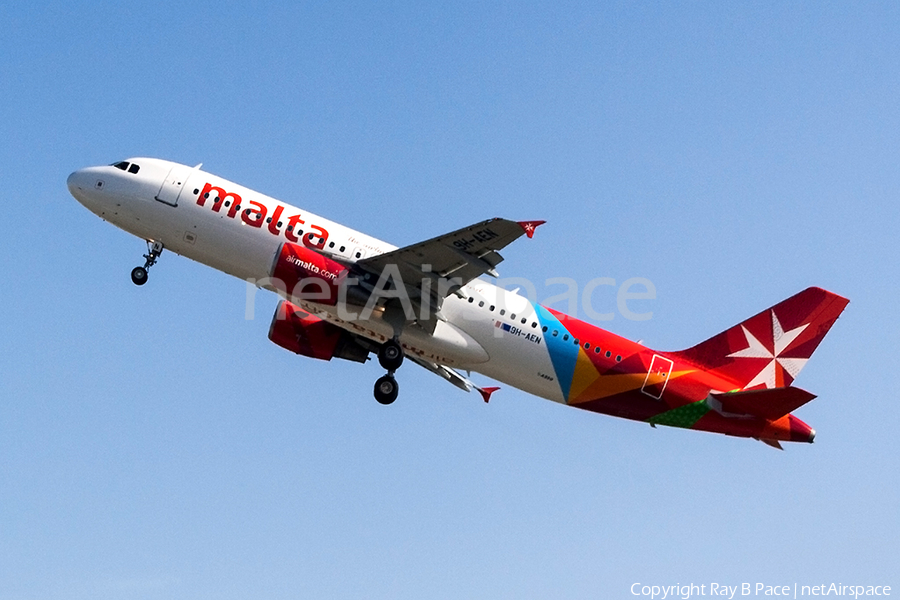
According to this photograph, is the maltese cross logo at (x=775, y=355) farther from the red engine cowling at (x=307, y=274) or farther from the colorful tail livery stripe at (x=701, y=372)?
the red engine cowling at (x=307, y=274)

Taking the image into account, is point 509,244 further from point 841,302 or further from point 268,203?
point 841,302

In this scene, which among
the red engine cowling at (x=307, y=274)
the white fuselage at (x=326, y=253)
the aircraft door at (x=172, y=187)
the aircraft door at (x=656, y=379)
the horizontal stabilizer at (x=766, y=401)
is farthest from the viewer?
the aircraft door at (x=172, y=187)

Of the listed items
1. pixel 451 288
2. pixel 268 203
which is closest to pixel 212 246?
pixel 268 203

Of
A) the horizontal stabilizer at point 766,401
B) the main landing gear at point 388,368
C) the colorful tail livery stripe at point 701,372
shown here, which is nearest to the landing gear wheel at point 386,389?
the main landing gear at point 388,368

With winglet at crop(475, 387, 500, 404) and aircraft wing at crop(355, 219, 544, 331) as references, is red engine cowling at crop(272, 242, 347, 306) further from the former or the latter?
winglet at crop(475, 387, 500, 404)

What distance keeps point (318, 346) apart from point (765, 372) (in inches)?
593

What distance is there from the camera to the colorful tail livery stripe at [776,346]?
38312 millimetres

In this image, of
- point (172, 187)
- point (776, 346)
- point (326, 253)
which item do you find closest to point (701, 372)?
point (776, 346)

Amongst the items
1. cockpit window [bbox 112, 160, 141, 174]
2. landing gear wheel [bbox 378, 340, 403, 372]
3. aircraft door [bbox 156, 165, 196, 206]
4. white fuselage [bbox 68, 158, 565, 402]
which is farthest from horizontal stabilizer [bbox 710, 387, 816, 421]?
cockpit window [bbox 112, 160, 141, 174]

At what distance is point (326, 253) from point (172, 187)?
18.3ft

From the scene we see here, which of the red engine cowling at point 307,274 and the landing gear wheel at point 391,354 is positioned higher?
the red engine cowling at point 307,274

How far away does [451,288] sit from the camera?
35906 mm

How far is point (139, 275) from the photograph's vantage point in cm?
3859

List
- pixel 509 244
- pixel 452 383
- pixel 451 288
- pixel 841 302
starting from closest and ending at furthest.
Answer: pixel 509 244 → pixel 451 288 → pixel 841 302 → pixel 452 383
